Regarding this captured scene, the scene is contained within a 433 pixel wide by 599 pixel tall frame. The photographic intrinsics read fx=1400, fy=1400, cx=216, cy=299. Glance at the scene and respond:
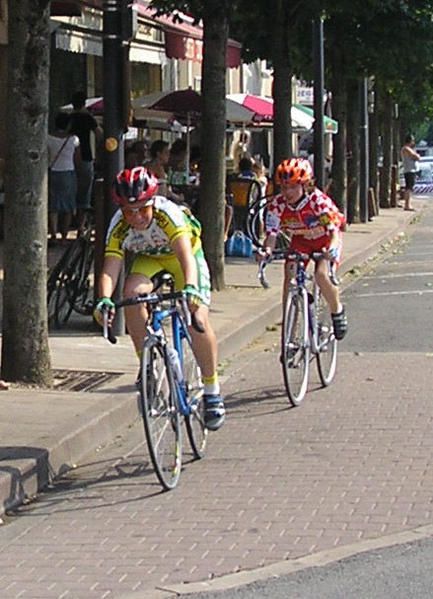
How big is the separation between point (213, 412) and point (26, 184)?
2359 mm

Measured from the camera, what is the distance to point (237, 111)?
77.8 feet

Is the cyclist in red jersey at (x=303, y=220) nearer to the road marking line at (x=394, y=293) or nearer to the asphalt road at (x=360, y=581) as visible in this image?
the asphalt road at (x=360, y=581)

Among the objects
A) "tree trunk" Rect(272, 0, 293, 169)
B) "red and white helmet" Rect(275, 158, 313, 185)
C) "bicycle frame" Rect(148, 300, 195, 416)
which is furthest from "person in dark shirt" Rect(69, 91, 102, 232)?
"bicycle frame" Rect(148, 300, 195, 416)

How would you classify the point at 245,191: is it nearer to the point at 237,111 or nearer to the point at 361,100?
the point at 237,111

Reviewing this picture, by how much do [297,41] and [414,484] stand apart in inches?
709

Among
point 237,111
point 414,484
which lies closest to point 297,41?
point 237,111

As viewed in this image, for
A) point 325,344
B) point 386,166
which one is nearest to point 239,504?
point 325,344

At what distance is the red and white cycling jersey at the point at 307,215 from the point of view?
396 inches

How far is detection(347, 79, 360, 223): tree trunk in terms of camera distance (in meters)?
30.5

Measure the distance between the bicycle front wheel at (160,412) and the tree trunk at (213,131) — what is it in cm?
787

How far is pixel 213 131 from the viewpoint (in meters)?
15.8

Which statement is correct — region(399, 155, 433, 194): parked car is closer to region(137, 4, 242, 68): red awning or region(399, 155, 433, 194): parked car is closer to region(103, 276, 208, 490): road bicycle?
region(137, 4, 242, 68): red awning

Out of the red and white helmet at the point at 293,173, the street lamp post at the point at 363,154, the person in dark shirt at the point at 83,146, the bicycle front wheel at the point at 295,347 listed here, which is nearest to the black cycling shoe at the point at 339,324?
the bicycle front wheel at the point at 295,347

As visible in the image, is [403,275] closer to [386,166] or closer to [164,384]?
[164,384]
